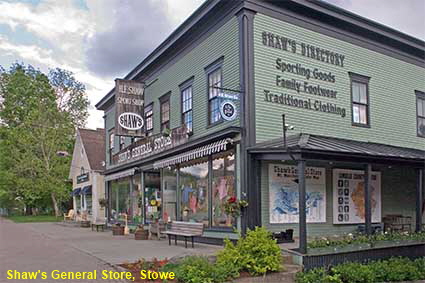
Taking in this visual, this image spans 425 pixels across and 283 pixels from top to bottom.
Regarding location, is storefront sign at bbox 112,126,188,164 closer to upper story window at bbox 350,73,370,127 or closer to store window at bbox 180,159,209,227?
store window at bbox 180,159,209,227

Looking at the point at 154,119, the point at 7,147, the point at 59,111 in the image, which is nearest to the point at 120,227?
the point at 154,119

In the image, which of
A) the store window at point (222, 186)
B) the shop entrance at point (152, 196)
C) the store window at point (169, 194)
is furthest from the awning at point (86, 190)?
the store window at point (222, 186)


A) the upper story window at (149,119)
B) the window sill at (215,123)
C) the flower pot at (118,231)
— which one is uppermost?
the upper story window at (149,119)

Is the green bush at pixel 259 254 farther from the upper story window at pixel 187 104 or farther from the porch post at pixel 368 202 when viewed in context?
the upper story window at pixel 187 104

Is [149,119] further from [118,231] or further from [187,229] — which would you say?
[187,229]

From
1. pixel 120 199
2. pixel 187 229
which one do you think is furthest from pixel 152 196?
pixel 187 229

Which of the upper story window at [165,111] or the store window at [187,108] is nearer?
the store window at [187,108]

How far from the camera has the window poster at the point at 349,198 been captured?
1496 cm

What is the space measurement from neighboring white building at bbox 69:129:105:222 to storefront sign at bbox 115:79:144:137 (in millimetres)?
10588

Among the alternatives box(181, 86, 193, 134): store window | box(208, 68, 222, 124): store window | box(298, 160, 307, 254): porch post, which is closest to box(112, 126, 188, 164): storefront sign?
box(181, 86, 193, 134): store window

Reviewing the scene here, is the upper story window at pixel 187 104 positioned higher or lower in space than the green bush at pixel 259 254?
higher

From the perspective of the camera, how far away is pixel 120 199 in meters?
24.8

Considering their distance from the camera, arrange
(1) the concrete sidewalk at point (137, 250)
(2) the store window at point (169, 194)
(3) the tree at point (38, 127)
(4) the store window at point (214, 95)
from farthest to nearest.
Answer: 1. (3) the tree at point (38, 127)
2. (2) the store window at point (169, 194)
3. (4) the store window at point (214, 95)
4. (1) the concrete sidewalk at point (137, 250)

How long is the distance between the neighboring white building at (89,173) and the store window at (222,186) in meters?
16.1
